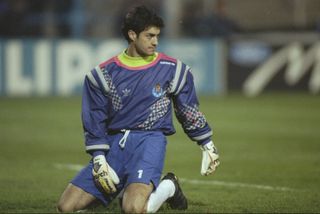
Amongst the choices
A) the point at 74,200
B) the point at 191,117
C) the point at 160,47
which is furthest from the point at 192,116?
the point at 160,47

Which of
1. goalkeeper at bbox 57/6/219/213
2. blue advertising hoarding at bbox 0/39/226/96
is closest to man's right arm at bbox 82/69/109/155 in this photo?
goalkeeper at bbox 57/6/219/213

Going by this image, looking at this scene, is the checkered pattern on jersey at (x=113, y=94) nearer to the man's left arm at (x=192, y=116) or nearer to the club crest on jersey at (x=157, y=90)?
the club crest on jersey at (x=157, y=90)

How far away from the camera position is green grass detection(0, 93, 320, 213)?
7.82 metres

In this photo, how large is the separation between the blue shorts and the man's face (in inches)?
26.8

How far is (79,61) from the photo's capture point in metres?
21.8

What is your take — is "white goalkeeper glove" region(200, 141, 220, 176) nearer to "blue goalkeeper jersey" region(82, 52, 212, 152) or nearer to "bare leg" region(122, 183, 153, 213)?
"blue goalkeeper jersey" region(82, 52, 212, 152)

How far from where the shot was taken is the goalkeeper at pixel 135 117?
694 cm

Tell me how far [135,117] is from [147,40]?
2.08 ft

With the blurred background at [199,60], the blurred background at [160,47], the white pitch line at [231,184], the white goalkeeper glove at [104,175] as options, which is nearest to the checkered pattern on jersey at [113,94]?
the white goalkeeper glove at [104,175]

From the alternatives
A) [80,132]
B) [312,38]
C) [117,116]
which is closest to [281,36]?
[312,38]

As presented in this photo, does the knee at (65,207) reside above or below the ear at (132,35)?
below

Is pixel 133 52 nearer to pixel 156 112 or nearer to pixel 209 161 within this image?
pixel 156 112

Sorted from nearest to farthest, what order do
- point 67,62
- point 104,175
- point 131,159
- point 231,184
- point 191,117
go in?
point 104,175
point 131,159
point 191,117
point 231,184
point 67,62

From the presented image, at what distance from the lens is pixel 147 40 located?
22.8 feet
